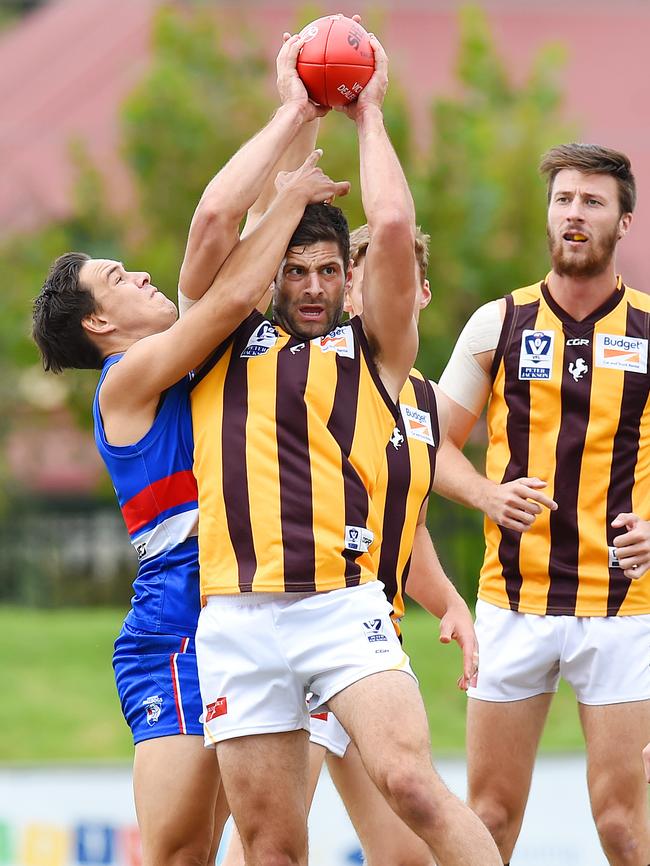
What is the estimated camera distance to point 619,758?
5.39 m

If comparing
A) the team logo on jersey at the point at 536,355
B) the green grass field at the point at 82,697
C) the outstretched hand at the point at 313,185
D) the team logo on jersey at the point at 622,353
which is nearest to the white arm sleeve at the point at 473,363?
the team logo on jersey at the point at 536,355

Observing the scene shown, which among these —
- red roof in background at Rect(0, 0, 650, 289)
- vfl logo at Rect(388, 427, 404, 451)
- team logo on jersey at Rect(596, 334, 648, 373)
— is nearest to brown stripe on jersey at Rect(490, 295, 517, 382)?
team logo on jersey at Rect(596, 334, 648, 373)

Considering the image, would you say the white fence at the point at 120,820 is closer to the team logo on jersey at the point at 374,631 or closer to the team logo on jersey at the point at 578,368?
the team logo on jersey at the point at 578,368

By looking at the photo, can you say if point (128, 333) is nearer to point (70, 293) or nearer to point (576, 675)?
point (70, 293)

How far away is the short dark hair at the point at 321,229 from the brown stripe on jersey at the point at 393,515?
76cm

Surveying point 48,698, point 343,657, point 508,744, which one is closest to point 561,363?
point 508,744

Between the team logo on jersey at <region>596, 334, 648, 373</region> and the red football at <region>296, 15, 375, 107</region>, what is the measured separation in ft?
5.19

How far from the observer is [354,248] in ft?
18.3

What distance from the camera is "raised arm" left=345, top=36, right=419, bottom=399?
445cm

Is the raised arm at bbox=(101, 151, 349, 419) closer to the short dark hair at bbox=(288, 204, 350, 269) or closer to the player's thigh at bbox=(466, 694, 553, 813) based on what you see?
the short dark hair at bbox=(288, 204, 350, 269)

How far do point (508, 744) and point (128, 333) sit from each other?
2182 mm

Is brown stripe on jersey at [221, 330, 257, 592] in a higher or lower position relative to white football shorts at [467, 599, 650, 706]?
higher

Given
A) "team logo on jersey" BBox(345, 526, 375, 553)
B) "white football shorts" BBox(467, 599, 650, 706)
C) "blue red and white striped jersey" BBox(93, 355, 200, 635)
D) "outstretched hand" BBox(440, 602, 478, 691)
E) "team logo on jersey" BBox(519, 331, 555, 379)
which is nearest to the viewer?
"team logo on jersey" BBox(345, 526, 375, 553)

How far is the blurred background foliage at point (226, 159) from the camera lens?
16.8 metres
